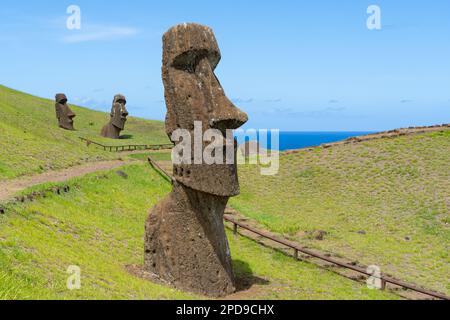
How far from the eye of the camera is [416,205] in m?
26.8

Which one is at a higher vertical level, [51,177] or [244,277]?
[51,177]

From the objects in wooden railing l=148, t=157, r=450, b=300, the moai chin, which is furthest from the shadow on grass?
wooden railing l=148, t=157, r=450, b=300

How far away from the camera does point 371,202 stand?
28000 mm

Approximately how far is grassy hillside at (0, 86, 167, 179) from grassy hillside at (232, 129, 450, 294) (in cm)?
1142

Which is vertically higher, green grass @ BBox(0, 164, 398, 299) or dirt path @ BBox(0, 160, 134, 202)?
dirt path @ BBox(0, 160, 134, 202)

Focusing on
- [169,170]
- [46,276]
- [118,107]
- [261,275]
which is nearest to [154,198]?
[169,170]

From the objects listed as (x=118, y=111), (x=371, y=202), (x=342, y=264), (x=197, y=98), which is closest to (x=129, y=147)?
(x=118, y=111)

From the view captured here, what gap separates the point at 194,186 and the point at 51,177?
13944 mm

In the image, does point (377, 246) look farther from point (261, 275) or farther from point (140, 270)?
point (140, 270)

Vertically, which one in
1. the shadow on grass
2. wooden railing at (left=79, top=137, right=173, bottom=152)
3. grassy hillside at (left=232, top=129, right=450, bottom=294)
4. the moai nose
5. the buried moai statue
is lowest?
the shadow on grass

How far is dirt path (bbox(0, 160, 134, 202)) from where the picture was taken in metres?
20.6

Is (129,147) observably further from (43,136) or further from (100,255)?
(100,255)

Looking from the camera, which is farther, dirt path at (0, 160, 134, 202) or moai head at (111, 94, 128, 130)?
moai head at (111, 94, 128, 130)

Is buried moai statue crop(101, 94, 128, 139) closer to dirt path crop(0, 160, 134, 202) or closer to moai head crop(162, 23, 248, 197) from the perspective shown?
dirt path crop(0, 160, 134, 202)
